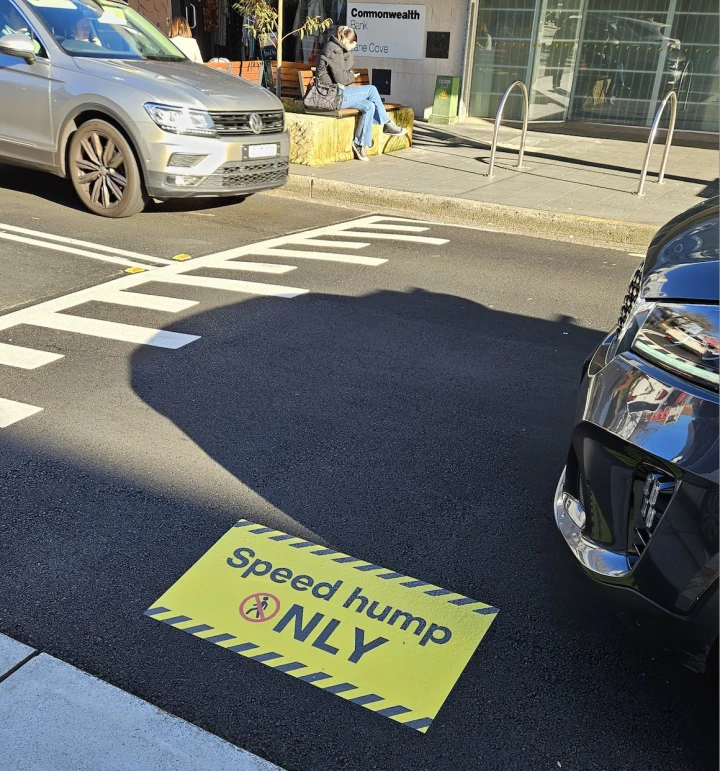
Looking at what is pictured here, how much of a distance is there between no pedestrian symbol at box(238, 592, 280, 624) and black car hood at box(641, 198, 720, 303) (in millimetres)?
1599

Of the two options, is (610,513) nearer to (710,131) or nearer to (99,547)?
(99,547)

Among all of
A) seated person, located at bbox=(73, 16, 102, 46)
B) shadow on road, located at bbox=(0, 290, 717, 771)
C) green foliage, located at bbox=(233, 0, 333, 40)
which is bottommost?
shadow on road, located at bbox=(0, 290, 717, 771)

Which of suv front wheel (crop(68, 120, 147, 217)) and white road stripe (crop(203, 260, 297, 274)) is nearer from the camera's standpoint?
white road stripe (crop(203, 260, 297, 274))

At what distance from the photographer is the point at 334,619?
2.77 metres

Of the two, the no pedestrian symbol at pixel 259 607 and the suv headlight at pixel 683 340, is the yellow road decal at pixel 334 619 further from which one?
the suv headlight at pixel 683 340

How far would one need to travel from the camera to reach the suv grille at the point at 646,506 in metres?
2.04

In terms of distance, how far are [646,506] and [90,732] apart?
5.38 ft

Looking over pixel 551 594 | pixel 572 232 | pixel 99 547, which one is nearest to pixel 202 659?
pixel 99 547

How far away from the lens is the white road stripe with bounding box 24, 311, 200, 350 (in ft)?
16.7

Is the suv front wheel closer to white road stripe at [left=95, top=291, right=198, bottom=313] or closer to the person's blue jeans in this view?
white road stripe at [left=95, top=291, right=198, bottom=313]

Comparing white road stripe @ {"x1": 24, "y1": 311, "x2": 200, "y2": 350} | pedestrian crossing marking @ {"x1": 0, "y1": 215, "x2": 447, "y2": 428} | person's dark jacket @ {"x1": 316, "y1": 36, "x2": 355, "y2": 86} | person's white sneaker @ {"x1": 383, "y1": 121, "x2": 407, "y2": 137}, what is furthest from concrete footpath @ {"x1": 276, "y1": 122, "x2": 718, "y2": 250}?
white road stripe @ {"x1": 24, "y1": 311, "x2": 200, "y2": 350}

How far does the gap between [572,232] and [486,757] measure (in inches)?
278

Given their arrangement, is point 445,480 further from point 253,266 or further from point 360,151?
point 360,151

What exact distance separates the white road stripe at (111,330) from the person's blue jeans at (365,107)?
6.72 m
